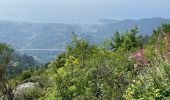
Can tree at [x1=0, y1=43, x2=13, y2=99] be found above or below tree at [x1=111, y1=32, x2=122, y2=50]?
above

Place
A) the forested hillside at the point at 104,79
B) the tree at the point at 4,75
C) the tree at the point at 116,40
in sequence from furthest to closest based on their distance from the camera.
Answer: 1. the tree at the point at 116,40
2. the tree at the point at 4,75
3. the forested hillside at the point at 104,79

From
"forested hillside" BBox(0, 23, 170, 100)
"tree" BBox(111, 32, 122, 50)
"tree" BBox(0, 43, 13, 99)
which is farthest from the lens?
"tree" BBox(111, 32, 122, 50)

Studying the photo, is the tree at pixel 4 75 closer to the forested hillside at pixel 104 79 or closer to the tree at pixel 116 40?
the forested hillside at pixel 104 79

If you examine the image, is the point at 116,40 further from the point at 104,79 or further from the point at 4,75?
the point at 104,79

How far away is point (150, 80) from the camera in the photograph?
12.3m

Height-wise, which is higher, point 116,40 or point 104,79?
point 104,79

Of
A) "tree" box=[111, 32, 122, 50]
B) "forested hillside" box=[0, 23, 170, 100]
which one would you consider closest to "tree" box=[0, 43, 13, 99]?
"forested hillside" box=[0, 23, 170, 100]

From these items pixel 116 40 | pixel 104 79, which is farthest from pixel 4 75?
Answer: pixel 116 40

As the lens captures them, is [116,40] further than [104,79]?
Yes

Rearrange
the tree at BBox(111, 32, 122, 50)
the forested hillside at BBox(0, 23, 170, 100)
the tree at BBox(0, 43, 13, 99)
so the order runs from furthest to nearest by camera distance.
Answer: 1. the tree at BBox(111, 32, 122, 50)
2. the tree at BBox(0, 43, 13, 99)
3. the forested hillside at BBox(0, 23, 170, 100)

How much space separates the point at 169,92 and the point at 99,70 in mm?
11221

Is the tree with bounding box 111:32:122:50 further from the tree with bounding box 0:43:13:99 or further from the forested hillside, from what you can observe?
the tree with bounding box 0:43:13:99

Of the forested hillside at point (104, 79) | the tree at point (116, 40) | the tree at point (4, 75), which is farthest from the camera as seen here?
the tree at point (116, 40)

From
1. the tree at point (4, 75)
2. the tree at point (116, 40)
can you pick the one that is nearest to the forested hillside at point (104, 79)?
the tree at point (4, 75)
